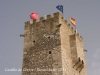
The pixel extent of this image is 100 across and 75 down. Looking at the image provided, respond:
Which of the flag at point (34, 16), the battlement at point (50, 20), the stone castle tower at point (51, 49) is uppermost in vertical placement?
the flag at point (34, 16)

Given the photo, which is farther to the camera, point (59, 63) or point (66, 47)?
point (66, 47)

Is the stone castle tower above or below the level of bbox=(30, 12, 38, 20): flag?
below

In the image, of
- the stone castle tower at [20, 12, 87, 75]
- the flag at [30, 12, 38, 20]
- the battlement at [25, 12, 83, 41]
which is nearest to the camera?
the stone castle tower at [20, 12, 87, 75]

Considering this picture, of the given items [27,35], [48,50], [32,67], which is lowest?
[32,67]

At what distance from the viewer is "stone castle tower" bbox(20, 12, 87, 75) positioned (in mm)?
14750

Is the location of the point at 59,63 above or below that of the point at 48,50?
below

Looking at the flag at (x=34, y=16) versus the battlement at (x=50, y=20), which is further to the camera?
the flag at (x=34, y=16)

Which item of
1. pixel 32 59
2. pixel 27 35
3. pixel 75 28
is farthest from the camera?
pixel 75 28

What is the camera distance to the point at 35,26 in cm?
1673

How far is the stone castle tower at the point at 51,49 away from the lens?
14.8m

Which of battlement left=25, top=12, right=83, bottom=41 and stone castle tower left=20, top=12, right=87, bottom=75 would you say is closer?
stone castle tower left=20, top=12, right=87, bottom=75

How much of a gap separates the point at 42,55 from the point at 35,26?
2.61m

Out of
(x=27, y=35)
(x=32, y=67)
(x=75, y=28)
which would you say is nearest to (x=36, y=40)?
(x=27, y=35)

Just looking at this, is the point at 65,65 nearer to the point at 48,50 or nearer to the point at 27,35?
the point at 48,50
